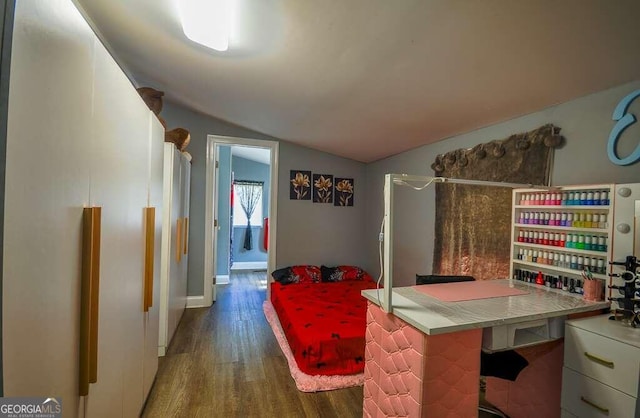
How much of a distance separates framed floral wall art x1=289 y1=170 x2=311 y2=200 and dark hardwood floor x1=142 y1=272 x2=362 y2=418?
1797 mm

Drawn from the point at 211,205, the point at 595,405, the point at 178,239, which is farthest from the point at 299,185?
the point at 595,405

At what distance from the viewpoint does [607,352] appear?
3.95 feet

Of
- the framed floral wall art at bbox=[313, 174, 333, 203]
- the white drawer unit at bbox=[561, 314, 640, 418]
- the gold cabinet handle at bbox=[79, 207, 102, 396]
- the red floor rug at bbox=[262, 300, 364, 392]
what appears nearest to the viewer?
the gold cabinet handle at bbox=[79, 207, 102, 396]

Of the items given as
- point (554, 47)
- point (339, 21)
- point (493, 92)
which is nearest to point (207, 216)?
point (339, 21)

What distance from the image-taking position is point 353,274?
A: 13.4 feet

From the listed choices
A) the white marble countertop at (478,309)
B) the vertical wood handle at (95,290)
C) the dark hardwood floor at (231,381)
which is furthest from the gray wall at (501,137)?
the vertical wood handle at (95,290)

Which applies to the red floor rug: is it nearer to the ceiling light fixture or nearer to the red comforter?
the red comforter

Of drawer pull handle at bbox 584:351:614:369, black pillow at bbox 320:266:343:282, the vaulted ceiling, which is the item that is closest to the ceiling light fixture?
the vaulted ceiling

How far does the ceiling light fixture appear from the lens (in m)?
1.44

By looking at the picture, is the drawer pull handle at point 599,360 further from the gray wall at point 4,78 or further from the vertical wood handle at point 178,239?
the vertical wood handle at point 178,239

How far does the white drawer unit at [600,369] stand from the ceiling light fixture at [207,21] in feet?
7.75

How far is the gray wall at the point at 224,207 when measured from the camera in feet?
15.5

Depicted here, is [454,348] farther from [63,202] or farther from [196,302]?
[196,302]

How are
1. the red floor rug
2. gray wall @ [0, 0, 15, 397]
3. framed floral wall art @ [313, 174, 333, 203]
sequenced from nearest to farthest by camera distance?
gray wall @ [0, 0, 15, 397] → the red floor rug → framed floral wall art @ [313, 174, 333, 203]
